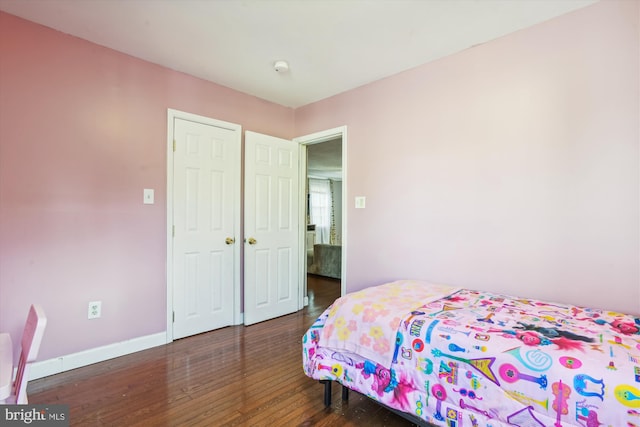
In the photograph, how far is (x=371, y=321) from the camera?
1727 mm

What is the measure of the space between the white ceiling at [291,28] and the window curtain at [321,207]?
5.76 metres

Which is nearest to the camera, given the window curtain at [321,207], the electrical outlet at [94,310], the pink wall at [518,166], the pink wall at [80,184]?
the pink wall at [518,166]

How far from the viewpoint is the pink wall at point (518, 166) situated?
73.5 inches

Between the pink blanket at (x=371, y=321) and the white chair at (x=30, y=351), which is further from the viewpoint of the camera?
the pink blanket at (x=371, y=321)

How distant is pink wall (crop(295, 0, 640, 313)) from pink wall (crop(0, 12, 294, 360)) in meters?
1.96

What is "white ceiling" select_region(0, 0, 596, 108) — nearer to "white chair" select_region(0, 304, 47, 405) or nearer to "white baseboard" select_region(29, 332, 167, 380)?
"white chair" select_region(0, 304, 47, 405)

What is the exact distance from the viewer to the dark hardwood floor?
1755 millimetres

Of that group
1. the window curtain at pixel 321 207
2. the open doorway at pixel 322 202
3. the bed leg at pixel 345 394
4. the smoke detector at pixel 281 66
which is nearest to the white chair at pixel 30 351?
the bed leg at pixel 345 394

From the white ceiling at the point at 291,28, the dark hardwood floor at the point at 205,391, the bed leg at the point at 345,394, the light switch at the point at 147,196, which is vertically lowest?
the dark hardwood floor at the point at 205,391

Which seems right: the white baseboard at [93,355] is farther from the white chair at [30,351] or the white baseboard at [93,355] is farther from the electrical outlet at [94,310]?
the white chair at [30,351]

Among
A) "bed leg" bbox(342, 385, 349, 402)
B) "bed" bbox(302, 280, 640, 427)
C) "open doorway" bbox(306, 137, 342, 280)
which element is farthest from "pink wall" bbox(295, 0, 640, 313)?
"open doorway" bbox(306, 137, 342, 280)

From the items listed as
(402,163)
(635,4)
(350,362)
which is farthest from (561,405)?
(635,4)

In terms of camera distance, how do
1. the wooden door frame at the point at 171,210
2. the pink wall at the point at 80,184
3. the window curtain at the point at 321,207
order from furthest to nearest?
the window curtain at the point at 321,207 → the wooden door frame at the point at 171,210 → the pink wall at the point at 80,184

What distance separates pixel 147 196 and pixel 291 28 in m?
1.80
